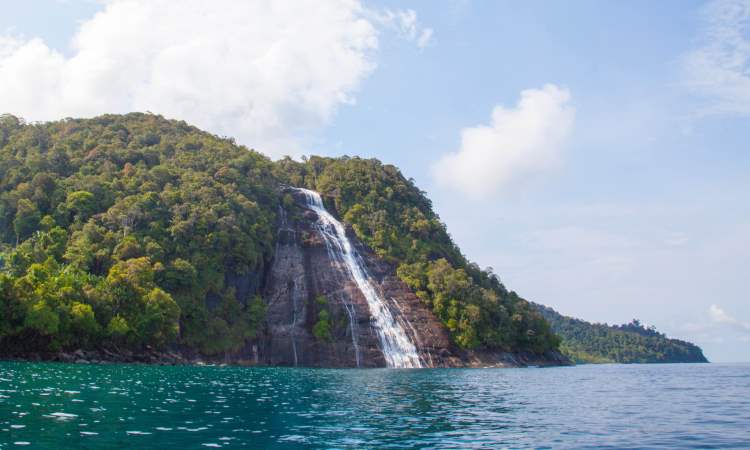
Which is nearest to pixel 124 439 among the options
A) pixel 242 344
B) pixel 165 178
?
pixel 242 344

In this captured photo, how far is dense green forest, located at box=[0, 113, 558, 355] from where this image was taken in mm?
64000

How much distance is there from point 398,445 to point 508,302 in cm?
9415

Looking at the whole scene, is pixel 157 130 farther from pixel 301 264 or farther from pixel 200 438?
pixel 200 438

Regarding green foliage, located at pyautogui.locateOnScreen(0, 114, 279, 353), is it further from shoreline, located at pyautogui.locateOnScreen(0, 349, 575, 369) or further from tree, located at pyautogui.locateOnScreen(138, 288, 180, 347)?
shoreline, located at pyautogui.locateOnScreen(0, 349, 575, 369)

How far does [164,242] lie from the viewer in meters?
83.1

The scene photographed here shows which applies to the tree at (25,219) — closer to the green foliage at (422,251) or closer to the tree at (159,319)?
the tree at (159,319)

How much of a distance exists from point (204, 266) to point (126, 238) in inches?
422

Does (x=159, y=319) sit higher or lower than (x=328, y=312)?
lower

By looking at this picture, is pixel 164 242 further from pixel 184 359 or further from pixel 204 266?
pixel 184 359

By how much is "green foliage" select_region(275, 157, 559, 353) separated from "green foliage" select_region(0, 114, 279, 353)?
1785cm

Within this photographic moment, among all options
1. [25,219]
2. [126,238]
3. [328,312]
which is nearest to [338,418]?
[126,238]

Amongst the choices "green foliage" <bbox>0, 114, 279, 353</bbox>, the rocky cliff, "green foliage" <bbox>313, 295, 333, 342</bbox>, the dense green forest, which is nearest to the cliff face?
the rocky cliff

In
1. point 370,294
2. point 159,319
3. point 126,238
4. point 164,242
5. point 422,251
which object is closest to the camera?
point 159,319

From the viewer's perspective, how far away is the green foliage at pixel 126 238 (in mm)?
60594
